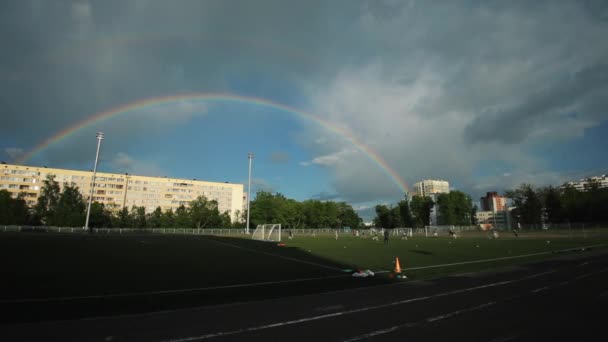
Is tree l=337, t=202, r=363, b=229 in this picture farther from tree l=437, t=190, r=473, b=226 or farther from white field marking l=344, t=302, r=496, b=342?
white field marking l=344, t=302, r=496, b=342

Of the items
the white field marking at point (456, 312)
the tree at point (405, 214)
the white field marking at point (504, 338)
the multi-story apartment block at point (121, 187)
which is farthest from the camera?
the tree at point (405, 214)

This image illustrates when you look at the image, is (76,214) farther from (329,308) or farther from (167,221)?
(329,308)

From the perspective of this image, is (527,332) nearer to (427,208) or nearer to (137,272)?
(137,272)

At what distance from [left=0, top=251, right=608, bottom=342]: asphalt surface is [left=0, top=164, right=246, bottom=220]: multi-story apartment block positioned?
122 metres

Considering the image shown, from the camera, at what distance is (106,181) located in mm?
118000

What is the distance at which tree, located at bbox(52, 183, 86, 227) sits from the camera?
80.0 metres

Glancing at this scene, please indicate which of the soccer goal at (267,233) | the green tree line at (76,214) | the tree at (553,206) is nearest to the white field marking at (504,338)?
the soccer goal at (267,233)

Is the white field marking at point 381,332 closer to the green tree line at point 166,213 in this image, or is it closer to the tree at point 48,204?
the green tree line at point 166,213

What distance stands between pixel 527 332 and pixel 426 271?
28.8ft

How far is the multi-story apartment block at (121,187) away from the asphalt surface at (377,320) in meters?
122

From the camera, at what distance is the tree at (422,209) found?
11550 cm

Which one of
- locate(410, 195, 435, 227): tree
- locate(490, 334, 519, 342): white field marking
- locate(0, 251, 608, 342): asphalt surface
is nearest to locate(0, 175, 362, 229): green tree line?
locate(410, 195, 435, 227): tree

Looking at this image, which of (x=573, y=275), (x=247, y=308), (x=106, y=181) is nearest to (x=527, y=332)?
(x=247, y=308)

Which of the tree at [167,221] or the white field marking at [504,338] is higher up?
the tree at [167,221]
